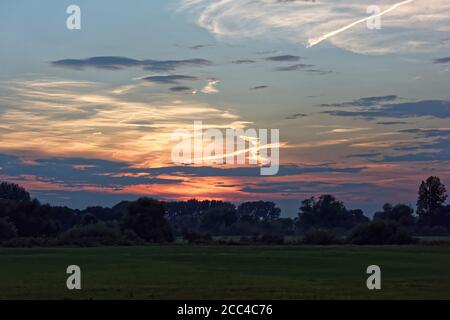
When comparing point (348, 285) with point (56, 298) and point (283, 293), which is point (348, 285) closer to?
point (283, 293)

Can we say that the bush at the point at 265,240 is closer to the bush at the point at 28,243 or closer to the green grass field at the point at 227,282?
the bush at the point at 28,243

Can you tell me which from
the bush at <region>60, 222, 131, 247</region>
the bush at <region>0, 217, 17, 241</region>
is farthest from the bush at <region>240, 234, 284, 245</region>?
the bush at <region>0, 217, 17, 241</region>

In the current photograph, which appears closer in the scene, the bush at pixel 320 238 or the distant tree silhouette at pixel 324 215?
the bush at pixel 320 238

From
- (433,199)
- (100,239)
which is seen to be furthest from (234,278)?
(433,199)

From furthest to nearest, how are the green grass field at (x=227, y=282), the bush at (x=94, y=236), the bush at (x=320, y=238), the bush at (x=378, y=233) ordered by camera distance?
the bush at (x=378, y=233) → the bush at (x=320, y=238) → the bush at (x=94, y=236) → the green grass field at (x=227, y=282)

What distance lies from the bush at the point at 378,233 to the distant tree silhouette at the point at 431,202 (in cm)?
6399

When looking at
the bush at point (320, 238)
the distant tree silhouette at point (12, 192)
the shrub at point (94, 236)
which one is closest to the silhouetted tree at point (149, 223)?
the shrub at point (94, 236)

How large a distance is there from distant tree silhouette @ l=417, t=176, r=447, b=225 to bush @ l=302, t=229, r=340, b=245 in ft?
224

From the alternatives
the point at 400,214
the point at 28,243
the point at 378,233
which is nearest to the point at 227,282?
the point at 28,243

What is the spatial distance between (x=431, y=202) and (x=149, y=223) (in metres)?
90.7

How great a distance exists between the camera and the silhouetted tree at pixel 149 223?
128125mm

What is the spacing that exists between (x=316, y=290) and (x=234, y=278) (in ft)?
28.4

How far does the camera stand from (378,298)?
104ft

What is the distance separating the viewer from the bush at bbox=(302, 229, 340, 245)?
126375 millimetres
